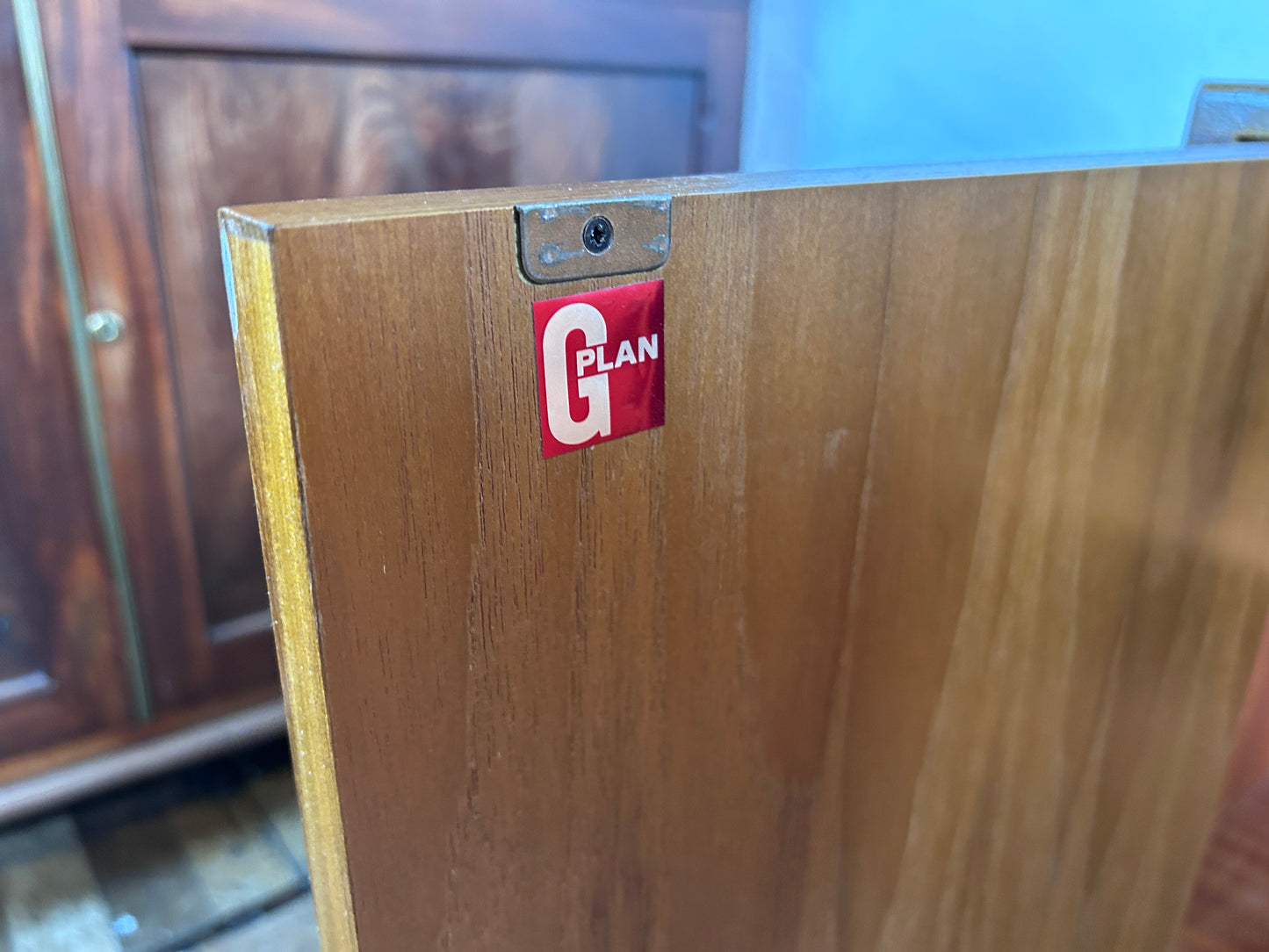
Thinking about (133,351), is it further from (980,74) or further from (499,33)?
(980,74)

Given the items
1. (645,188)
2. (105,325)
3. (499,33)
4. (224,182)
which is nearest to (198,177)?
(224,182)

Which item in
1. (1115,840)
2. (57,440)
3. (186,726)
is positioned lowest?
(186,726)

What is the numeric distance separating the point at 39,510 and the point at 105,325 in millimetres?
181

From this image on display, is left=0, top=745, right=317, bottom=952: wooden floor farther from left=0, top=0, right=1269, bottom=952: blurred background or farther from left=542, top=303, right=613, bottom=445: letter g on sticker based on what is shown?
left=542, top=303, right=613, bottom=445: letter g on sticker

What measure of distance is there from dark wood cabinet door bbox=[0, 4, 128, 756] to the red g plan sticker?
27.0 inches

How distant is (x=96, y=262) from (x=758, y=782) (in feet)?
2.34

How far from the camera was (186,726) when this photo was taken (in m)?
0.99

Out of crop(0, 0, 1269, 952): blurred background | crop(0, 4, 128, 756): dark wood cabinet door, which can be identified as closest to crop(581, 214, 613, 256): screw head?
crop(0, 0, 1269, 952): blurred background

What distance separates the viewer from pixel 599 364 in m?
0.29

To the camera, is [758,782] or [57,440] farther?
[57,440]

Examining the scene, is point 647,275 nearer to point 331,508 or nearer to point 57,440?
point 331,508

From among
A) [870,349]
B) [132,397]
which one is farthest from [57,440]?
[870,349]

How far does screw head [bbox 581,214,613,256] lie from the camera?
0.27m

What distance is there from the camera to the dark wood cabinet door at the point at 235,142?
0.77 m
